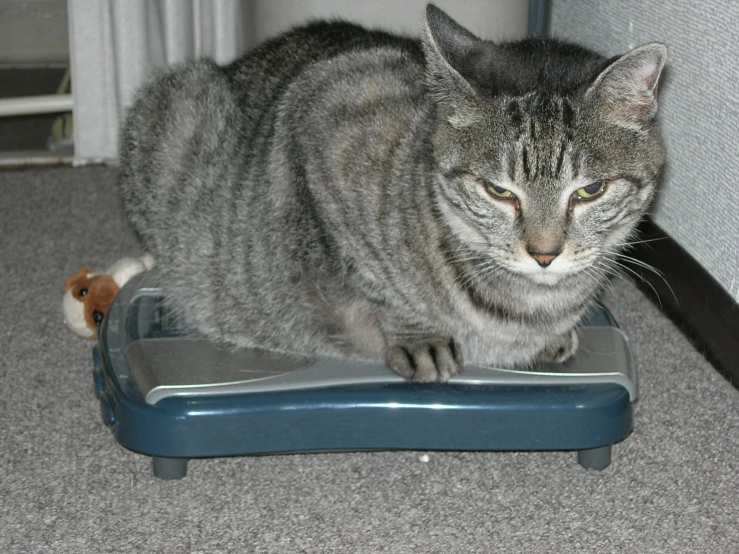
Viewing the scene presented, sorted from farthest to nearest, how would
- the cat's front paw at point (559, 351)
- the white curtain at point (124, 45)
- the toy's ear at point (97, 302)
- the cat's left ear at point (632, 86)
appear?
the white curtain at point (124, 45), the toy's ear at point (97, 302), the cat's front paw at point (559, 351), the cat's left ear at point (632, 86)

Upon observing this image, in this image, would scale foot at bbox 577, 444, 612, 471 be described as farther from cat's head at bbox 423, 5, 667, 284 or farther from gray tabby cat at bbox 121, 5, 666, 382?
cat's head at bbox 423, 5, 667, 284

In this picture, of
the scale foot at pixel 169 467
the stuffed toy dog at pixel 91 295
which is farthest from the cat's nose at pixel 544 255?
the stuffed toy dog at pixel 91 295

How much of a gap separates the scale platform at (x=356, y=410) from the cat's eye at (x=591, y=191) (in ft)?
1.07

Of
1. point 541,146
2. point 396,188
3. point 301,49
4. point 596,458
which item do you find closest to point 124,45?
point 301,49

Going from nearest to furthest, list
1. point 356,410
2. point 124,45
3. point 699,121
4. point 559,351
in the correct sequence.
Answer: point 356,410 < point 559,351 < point 699,121 < point 124,45

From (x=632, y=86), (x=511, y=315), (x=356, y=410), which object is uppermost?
(x=632, y=86)

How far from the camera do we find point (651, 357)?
6.16ft

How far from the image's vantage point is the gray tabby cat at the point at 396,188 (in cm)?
A: 132

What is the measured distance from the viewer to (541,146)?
1.30m

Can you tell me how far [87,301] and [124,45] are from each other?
3.17 feet

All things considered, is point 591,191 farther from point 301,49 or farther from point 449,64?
point 301,49

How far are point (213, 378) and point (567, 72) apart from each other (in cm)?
72

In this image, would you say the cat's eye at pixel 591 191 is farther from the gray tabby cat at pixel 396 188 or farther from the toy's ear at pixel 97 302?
the toy's ear at pixel 97 302

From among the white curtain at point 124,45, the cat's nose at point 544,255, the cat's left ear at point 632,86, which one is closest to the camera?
the cat's left ear at point 632,86
